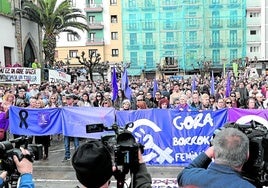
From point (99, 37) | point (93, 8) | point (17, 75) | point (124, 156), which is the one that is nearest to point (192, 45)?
point (99, 37)

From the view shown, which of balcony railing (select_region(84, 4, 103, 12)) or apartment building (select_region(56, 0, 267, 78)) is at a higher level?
balcony railing (select_region(84, 4, 103, 12))

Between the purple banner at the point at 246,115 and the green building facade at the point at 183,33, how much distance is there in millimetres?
52513

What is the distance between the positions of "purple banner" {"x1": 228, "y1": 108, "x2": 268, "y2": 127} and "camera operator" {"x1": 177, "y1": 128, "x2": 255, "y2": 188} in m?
6.95

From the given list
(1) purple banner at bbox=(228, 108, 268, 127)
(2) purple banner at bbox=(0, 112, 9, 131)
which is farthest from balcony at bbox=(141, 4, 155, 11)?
(1) purple banner at bbox=(228, 108, 268, 127)

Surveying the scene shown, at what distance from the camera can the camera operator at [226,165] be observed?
2750 millimetres

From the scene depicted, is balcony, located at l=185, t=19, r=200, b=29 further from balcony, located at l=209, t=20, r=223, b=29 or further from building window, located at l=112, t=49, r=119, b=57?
building window, located at l=112, t=49, r=119, b=57

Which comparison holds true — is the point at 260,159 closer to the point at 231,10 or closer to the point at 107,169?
the point at 107,169

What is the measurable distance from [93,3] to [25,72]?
156 ft

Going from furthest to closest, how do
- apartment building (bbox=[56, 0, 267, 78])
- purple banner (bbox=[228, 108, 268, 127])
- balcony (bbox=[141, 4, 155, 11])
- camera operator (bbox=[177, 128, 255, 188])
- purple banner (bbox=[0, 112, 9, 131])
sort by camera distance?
balcony (bbox=[141, 4, 155, 11])
apartment building (bbox=[56, 0, 267, 78])
purple banner (bbox=[0, 112, 9, 131])
purple banner (bbox=[228, 108, 268, 127])
camera operator (bbox=[177, 128, 255, 188])

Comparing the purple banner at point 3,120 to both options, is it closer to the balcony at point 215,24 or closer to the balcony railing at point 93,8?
the balcony railing at point 93,8

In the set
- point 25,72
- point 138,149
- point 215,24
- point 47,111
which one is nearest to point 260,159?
point 138,149

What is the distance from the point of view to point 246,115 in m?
9.79

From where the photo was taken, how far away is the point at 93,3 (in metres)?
64.7

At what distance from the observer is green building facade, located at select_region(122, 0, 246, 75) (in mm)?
62500
